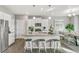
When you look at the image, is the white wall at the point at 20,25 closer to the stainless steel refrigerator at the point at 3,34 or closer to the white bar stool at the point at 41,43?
the white bar stool at the point at 41,43

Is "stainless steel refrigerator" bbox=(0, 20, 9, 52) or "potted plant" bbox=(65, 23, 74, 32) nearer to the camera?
"potted plant" bbox=(65, 23, 74, 32)

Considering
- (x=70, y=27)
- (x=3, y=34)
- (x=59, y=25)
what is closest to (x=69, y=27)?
(x=70, y=27)

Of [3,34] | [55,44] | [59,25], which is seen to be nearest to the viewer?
[59,25]

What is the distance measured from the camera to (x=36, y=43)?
12.5 ft

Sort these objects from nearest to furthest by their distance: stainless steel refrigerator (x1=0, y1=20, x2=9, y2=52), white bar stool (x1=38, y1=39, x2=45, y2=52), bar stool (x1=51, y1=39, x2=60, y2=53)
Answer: bar stool (x1=51, y1=39, x2=60, y2=53)
white bar stool (x1=38, y1=39, x2=45, y2=52)
stainless steel refrigerator (x1=0, y1=20, x2=9, y2=52)

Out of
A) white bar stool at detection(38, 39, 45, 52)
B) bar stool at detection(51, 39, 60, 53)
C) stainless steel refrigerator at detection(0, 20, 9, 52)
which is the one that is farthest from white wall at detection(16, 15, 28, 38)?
bar stool at detection(51, 39, 60, 53)

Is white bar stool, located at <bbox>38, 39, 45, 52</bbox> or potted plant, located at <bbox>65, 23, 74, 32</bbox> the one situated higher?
potted plant, located at <bbox>65, 23, 74, 32</bbox>

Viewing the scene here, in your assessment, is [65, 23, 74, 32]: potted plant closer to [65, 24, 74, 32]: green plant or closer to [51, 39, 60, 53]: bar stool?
[65, 24, 74, 32]: green plant

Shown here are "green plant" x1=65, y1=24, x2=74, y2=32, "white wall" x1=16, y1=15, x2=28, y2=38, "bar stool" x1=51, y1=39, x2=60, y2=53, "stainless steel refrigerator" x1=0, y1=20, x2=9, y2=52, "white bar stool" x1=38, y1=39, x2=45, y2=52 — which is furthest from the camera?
"stainless steel refrigerator" x1=0, y1=20, x2=9, y2=52

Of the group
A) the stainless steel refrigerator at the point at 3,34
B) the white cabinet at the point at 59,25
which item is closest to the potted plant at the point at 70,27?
the white cabinet at the point at 59,25

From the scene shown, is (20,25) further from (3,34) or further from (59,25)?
(59,25)

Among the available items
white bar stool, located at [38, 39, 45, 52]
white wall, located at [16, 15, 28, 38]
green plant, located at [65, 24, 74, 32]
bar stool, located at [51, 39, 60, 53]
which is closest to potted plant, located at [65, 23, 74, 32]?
green plant, located at [65, 24, 74, 32]
